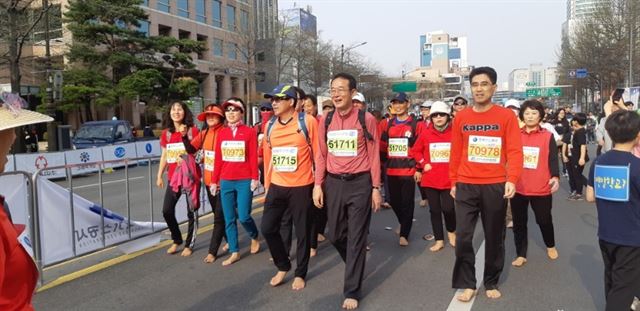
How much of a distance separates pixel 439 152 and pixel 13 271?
5.39 metres

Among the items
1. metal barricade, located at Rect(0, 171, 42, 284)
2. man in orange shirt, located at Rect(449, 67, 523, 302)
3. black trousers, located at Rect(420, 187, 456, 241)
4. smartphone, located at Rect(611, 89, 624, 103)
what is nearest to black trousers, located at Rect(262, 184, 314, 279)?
man in orange shirt, located at Rect(449, 67, 523, 302)

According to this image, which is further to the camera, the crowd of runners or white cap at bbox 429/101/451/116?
white cap at bbox 429/101/451/116

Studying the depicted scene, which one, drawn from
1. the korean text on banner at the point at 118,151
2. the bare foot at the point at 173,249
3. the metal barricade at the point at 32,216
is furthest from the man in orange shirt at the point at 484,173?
the korean text on banner at the point at 118,151

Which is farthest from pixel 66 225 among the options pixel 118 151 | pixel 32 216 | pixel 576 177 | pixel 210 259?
pixel 118 151

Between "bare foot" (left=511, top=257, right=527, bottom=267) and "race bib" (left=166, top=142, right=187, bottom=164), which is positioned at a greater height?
"race bib" (left=166, top=142, right=187, bottom=164)

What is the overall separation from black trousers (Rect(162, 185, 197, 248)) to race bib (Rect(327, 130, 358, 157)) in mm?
2332

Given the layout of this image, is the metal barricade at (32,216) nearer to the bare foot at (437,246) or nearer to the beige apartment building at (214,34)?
the bare foot at (437,246)

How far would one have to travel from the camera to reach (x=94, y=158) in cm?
1692

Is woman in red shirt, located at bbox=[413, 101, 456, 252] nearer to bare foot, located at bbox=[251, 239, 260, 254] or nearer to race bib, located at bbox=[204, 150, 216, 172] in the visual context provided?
bare foot, located at bbox=[251, 239, 260, 254]

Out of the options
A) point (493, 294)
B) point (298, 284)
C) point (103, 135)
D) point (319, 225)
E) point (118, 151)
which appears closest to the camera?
point (493, 294)

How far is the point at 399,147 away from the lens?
696cm

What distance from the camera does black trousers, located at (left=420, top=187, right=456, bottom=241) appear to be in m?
6.42

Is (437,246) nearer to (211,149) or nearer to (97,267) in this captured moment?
(211,149)

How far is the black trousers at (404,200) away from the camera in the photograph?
264 inches
